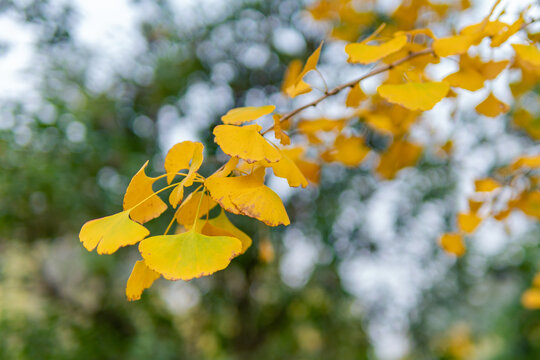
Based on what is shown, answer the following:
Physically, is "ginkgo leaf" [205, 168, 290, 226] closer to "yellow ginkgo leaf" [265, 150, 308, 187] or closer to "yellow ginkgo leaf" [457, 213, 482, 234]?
"yellow ginkgo leaf" [265, 150, 308, 187]

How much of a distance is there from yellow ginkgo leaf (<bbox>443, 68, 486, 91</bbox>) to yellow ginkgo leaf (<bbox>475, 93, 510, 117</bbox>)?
5 centimetres

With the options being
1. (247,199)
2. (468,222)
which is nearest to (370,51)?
(247,199)

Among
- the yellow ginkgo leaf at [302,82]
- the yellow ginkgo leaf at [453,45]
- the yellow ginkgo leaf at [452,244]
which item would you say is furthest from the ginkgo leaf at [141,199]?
the yellow ginkgo leaf at [452,244]

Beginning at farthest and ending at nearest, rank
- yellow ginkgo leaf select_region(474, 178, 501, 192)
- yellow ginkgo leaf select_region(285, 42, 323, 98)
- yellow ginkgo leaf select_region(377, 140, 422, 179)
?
yellow ginkgo leaf select_region(377, 140, 422, 179) < yellow ginkgo leaf select_region(474, 178, 501, 192) < yellow ginkgo leaf select_region(285, 42, 323, 98)

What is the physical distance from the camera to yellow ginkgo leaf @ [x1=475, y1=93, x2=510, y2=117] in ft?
1.29

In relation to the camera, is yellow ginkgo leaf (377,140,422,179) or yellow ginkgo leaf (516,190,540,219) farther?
yellow ginkgo leaf (377,140,422,179)

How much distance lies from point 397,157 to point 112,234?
0.44m

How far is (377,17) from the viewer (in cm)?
120

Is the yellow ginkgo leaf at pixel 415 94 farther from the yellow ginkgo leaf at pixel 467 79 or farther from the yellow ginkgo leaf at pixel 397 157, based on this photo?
the yellow ginkgo leaf at pixel 397 157

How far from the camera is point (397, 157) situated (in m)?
0.58

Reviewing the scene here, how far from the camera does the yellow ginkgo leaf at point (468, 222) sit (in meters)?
0.47

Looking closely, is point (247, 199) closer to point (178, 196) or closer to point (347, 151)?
point (178, 196)

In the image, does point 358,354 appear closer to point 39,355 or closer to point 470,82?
point 39,355

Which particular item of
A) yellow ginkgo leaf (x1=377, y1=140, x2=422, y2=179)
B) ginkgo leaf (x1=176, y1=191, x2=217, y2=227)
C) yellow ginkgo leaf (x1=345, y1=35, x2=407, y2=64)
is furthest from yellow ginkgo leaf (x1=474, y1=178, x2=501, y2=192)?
ginkgo leaf (x1=176, y1=191, x2=217, y2=227)
